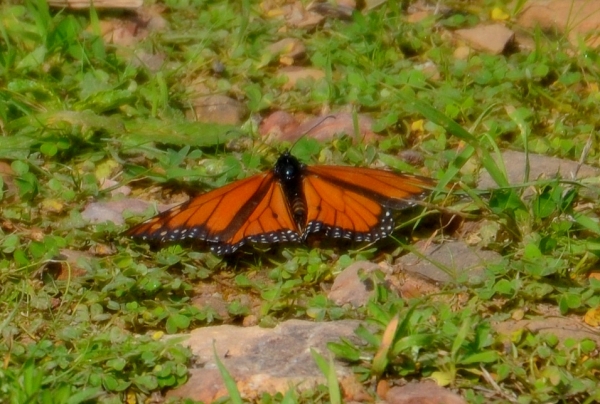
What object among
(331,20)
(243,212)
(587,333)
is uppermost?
(331,20)

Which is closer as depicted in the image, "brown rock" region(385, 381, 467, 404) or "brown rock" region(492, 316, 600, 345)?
"brown rock" region(385, 381, 467, 404)

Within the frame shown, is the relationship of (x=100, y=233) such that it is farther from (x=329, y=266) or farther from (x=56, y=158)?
(x=329, y=266)

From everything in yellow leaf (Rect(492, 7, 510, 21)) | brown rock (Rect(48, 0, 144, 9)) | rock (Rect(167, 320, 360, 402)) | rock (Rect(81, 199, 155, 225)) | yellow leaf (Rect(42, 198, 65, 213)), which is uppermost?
brown rock (Rect(48, 0, 144, 9))

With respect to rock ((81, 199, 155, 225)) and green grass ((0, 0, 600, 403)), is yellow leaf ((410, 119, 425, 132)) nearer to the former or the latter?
green grass ((0, 0, 600, 403))

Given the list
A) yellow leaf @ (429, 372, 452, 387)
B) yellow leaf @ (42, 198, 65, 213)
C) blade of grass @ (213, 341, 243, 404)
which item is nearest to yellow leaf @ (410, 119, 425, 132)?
Result: yellow leaf @ (42, 198, 65, 213)

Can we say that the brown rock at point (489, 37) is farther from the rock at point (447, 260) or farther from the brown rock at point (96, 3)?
the brown rock at point (96, 3)

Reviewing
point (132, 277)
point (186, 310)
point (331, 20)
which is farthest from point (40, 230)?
point (331, 20)

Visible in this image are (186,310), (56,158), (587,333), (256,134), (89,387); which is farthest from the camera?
(256,134)
